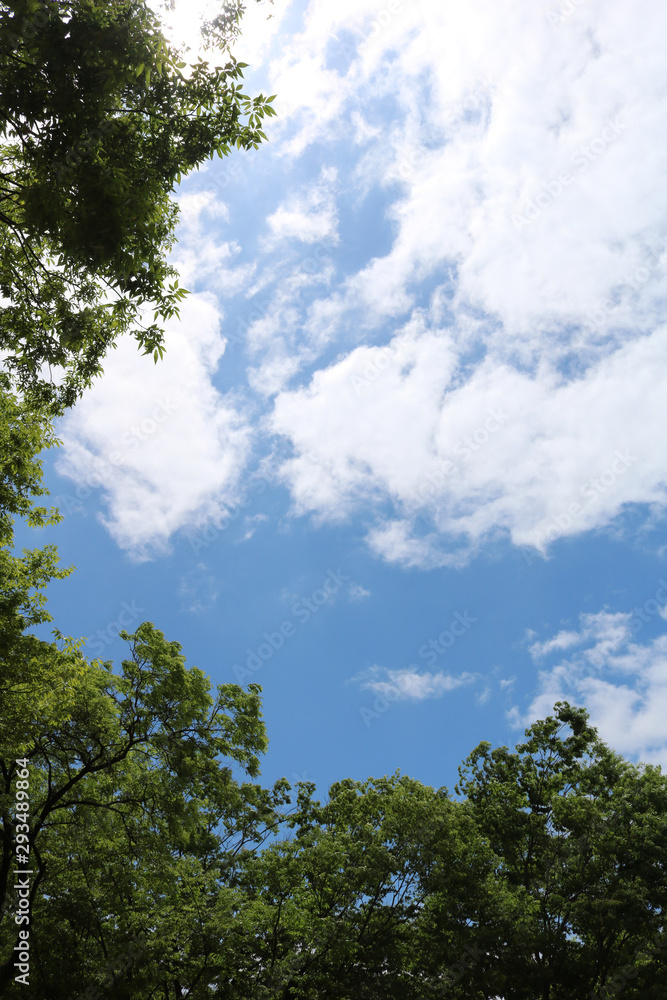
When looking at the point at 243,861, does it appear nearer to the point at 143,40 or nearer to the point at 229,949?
the point at 229,949

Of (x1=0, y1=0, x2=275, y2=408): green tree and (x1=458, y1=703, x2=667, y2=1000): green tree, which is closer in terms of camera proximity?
(x1=0, y1=0, x2=275, y2=408): green tree

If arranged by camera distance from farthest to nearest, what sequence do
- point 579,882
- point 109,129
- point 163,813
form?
point 579,882, point 163,813, point 109,129

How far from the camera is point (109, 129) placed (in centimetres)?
709

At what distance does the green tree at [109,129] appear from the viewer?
655cm

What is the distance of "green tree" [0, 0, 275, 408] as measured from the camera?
258 inches

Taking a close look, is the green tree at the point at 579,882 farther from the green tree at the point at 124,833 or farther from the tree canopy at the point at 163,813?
the green tree at the point at 124,833

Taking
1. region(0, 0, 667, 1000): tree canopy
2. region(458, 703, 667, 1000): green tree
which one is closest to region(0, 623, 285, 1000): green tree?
region(0, 0, 667, 1000): tree canopy

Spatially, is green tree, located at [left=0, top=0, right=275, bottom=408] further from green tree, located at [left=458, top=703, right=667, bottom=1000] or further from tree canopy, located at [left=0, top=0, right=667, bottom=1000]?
green tree, located at [left=458, top=703, right=667, bottom=1000]

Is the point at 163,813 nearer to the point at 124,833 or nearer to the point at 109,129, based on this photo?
the point at 124,833

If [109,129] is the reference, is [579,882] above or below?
below

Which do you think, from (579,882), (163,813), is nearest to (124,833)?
(163,813)

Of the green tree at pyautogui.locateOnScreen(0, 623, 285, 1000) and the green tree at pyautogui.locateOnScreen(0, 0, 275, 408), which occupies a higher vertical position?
the green tree at pyautogui.locateOnScreen(0, 0, 275, 408)

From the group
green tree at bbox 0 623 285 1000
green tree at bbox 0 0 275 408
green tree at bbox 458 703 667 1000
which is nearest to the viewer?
green tree at bbox 0 0 275 408

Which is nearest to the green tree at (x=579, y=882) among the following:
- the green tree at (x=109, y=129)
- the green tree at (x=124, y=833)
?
the green tree at (x=124, y=833)
